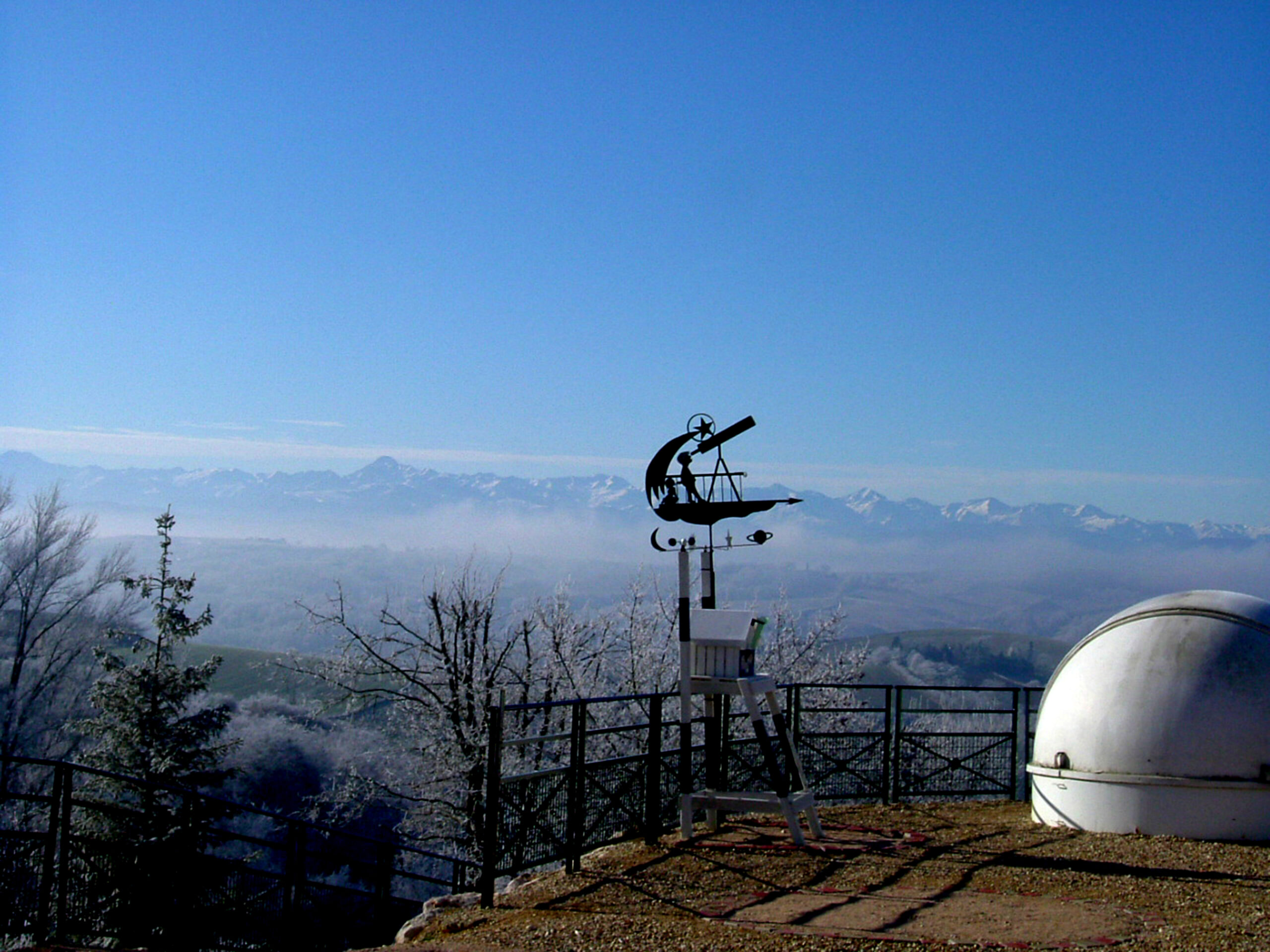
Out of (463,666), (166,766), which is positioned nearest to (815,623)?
(463,666)

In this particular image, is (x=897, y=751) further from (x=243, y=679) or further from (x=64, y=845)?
(x=243, y=679)

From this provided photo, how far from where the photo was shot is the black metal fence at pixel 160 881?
299 inches

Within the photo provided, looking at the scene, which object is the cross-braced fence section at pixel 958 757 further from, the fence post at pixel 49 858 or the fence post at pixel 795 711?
the fence post at pixel 49 858

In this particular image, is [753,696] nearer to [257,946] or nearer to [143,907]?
[143,907]

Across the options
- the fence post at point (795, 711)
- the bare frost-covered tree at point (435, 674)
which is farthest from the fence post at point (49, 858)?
the bare frost-covered tree at point (435, 674)

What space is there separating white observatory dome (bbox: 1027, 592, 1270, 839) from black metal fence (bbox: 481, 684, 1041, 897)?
163 centimetres

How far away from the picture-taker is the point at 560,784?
885cm

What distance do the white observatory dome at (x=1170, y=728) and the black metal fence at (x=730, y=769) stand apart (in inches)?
64.0

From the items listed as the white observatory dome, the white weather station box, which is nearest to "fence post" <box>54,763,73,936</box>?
the white weather station box

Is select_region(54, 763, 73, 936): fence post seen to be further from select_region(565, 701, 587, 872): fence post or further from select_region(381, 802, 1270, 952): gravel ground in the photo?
select_region(565, 701, 587, 872): fence post

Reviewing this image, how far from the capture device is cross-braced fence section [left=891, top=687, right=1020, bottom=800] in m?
12.7

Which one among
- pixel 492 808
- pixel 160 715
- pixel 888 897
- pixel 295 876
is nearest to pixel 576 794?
pixel 492 808

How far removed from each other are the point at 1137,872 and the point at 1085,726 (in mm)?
2293

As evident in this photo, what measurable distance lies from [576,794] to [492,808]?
45.8 inches
